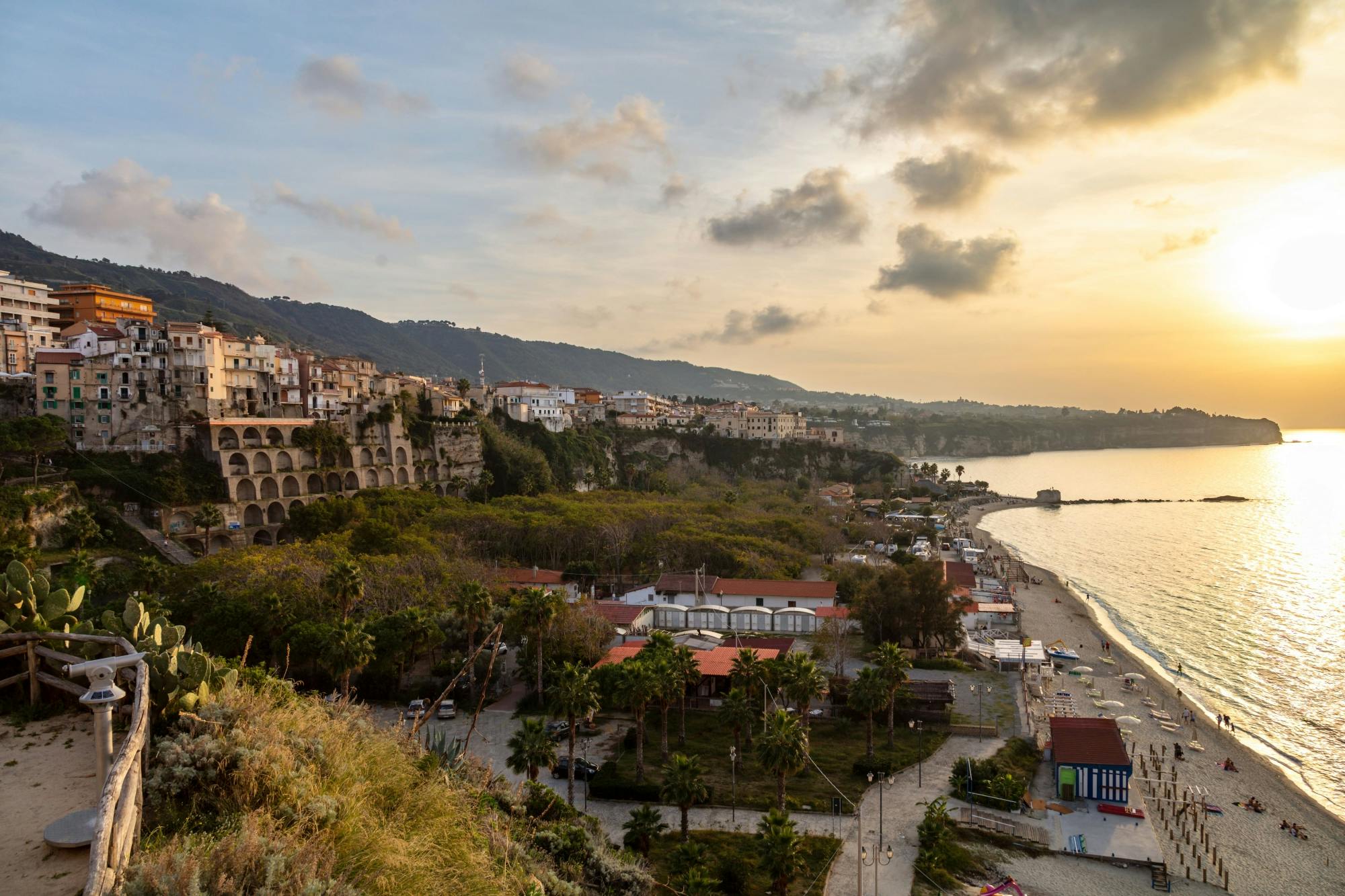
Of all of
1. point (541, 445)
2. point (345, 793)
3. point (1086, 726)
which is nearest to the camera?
point (345, 793)

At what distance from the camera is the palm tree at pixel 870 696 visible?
26812mm

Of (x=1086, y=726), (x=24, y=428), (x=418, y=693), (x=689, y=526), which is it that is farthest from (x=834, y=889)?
(x=24, y=428)

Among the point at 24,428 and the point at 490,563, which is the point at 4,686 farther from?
the point at 24,428

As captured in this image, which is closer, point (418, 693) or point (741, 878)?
point (741, 878)

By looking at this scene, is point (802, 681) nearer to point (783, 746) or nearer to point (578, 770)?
point (783, 746)

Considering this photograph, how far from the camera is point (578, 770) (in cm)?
2578

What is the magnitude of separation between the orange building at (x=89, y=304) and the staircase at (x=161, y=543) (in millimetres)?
29876

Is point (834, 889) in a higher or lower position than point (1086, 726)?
lower

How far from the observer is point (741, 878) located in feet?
64.8

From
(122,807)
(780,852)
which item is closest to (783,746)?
(780,852)

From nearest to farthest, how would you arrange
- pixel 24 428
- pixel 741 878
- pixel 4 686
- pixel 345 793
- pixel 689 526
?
pixel 345 793
pixel 4 686
pixel 741 878
pixel 24 428
pixel 689 526

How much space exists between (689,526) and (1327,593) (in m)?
50.4

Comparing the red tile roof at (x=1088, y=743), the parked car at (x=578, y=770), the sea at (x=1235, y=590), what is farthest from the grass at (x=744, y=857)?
the sea at (x=1235, y=590)

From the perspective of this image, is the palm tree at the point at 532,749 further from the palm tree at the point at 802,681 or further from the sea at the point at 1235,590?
the sea at the point at 1235,590
